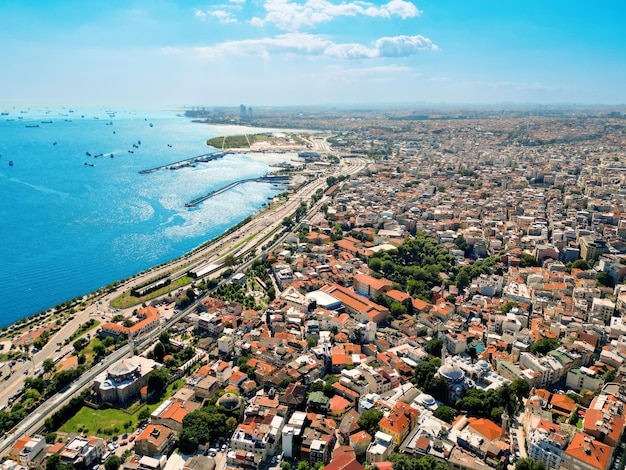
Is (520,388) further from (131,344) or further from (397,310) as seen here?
(131,344)

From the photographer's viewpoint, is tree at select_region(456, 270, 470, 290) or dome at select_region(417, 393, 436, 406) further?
tree at select_region(456, 270, 470, 290)

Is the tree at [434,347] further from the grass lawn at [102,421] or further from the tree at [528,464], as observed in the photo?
the grass lawn at [102,421]

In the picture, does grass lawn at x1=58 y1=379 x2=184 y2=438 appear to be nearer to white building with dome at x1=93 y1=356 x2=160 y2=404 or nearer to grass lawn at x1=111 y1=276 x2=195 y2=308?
white building with dome at x1=93 y1=356 x2=160 y2=404

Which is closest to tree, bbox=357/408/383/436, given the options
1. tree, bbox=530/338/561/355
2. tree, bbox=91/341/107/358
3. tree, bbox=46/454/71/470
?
tree, bbox=530/338/561/355

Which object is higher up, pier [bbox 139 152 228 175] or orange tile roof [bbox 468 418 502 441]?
pier [bbox 139 152 228 175]

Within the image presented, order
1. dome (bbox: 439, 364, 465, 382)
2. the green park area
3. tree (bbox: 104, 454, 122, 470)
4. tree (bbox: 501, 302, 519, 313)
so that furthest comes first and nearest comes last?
the green park area → tree (bbox: 501, 302, 519, 313) → dome (bbox: 439, 364, 465, 382) → tree (bbox: 104, 454, 122, 470)

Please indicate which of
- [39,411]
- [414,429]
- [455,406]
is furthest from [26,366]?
[455,406]
